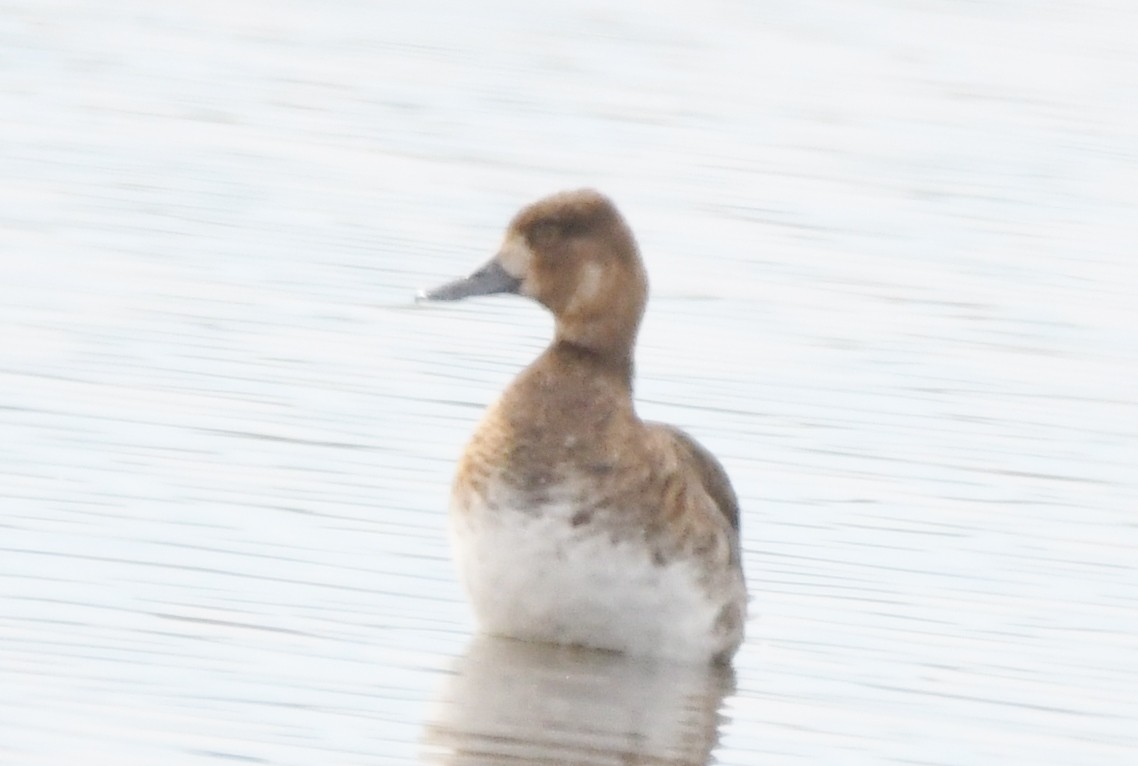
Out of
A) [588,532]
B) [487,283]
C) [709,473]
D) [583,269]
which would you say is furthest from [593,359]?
[588,532]

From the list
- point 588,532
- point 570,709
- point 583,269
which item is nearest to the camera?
point 570,709

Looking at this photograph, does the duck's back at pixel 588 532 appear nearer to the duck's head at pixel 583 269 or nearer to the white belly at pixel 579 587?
the white belly at pixel 579 587

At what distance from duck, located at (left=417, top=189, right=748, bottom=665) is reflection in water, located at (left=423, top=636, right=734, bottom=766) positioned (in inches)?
2.2

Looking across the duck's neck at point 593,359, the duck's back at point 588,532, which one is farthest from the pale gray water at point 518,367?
the duck's neck at point 593,359

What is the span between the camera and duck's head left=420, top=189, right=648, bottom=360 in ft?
27.6

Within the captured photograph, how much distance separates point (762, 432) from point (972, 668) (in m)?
2.32

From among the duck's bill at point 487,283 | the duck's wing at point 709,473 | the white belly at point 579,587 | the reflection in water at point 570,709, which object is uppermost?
the duck's bill at point 487,283

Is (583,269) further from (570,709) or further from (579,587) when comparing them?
(570,709)

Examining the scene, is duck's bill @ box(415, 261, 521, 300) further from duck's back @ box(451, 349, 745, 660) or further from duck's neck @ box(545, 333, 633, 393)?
duck's back @ box(451, 349, 745, 660)

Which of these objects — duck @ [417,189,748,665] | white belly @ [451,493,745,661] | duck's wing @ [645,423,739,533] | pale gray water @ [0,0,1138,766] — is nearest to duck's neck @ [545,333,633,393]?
duck @ [417,189,748,665]

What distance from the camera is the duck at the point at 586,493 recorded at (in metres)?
7.97

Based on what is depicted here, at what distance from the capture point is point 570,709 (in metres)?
7.70

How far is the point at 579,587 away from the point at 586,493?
0.24 m

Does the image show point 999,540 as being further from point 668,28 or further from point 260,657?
point 668,28
